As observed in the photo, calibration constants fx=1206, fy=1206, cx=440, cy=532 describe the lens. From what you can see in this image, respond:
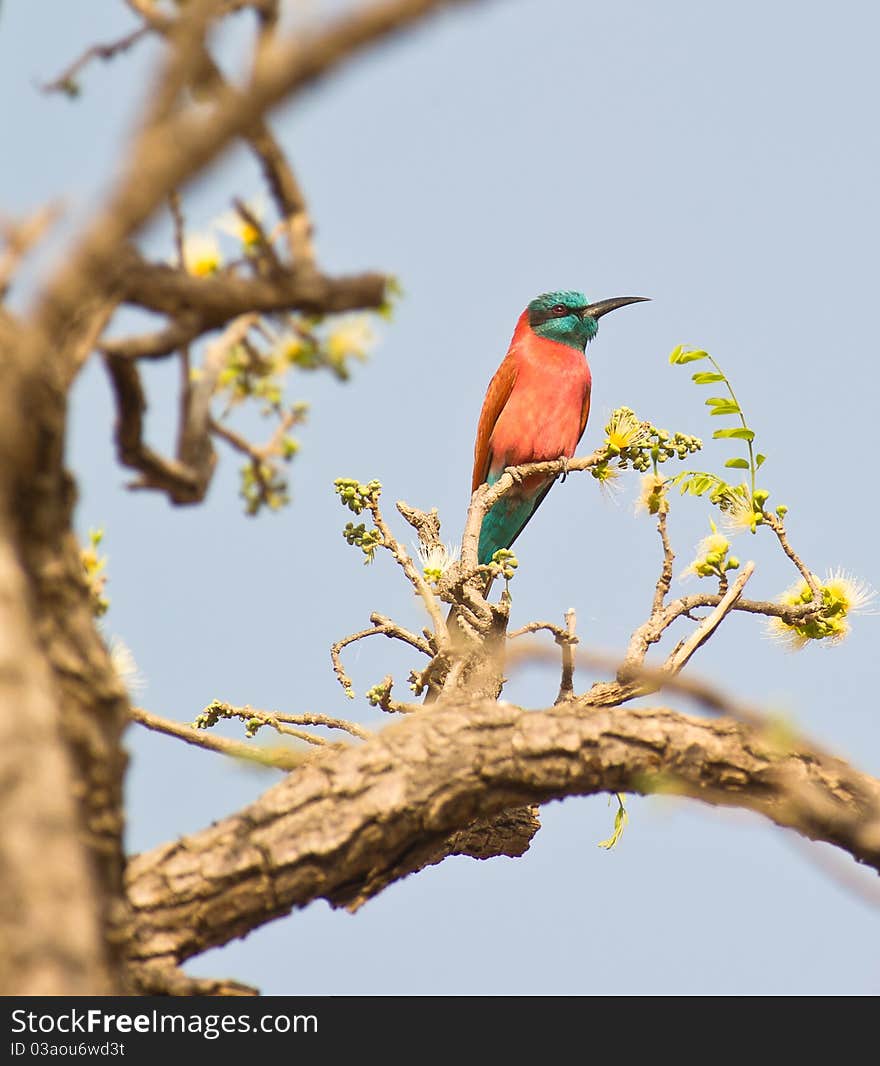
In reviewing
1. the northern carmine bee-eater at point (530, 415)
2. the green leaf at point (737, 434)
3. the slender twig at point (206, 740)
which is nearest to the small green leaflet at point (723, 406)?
the green leaf at point (737, 434)

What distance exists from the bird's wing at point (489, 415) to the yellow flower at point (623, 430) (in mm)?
3187

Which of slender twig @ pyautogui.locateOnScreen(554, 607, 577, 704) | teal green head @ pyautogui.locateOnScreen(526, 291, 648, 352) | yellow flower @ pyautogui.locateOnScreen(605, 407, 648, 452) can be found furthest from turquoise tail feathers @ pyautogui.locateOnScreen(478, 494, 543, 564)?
slender twig @ pyautogui.locateOnScreen(554, 607, 577, 704)

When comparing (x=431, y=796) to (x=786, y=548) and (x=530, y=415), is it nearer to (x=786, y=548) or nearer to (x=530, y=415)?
(x=786, y=548)

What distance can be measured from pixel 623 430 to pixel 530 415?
3.05 m

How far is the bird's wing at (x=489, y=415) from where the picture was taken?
7.55 metres

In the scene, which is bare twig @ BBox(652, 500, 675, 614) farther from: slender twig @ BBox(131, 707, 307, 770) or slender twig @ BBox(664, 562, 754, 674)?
slender twig @ BBox(131, 707, 307, 770)

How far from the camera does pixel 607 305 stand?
807 cm

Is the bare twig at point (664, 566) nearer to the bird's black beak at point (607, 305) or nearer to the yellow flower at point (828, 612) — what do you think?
the yellow flower at point (828, 612)

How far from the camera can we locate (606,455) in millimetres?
4402

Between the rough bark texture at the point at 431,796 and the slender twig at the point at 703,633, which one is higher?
the slender twig at the point at 703,633

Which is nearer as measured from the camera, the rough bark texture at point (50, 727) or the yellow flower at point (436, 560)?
the rough bark texture at point (50, 727)

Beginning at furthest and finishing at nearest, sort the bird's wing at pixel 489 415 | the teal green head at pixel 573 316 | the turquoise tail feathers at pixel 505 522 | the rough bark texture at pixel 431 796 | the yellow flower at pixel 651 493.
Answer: the teal green head at pixel 573 316, the bird's wing at pixel 489 415, the turquoise tail feathers at pixel 505 522, the yellow flower at pixel 651 493, the rough bark texture at pixel 431 796

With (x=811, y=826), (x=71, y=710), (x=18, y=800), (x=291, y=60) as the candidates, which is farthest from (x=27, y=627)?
(x=811, y=826)
